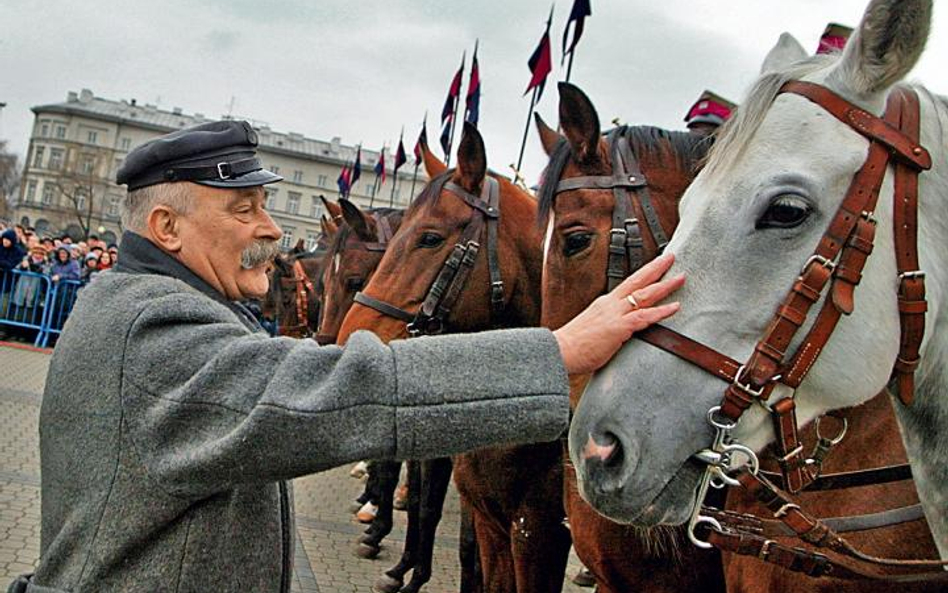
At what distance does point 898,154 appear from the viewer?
1.97 m

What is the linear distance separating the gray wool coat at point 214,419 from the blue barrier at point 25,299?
16.8 metres

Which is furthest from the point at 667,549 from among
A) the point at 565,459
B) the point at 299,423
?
the point at 299,423

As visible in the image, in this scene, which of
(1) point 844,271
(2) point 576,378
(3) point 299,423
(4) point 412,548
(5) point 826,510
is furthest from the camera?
(4) point 412,548

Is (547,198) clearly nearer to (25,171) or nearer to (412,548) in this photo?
(412,548)

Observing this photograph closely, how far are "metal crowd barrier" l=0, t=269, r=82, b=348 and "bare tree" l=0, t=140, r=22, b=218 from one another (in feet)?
189

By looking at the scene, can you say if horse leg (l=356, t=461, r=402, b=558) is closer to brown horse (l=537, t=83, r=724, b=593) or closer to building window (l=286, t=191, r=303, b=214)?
brown horse (l=537, t=83, r=724, b=593)

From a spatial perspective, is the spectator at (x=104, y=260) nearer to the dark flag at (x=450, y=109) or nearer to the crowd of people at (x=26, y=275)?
the crowd of people at (x=26, y=275)

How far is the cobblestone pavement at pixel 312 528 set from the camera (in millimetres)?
5926

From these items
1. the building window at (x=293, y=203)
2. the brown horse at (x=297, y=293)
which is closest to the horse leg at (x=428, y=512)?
the brown horse at (x=297, y=293)

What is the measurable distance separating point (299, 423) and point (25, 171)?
10026 centimetres

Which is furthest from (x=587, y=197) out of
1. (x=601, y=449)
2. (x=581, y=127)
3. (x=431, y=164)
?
(x=431, y=164)

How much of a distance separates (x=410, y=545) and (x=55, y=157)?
328ft

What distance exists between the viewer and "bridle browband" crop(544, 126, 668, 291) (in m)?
3.37

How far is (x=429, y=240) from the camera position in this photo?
4434mm
